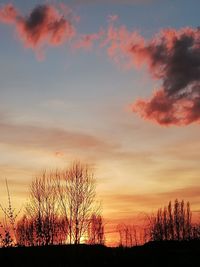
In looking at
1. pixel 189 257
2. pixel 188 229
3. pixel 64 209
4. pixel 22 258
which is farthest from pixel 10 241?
pixel 188 229

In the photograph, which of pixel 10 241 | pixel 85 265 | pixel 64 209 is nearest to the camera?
pixel 10 241

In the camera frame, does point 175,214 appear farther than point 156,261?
Yes

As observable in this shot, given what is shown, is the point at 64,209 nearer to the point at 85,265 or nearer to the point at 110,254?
the point at 110,254

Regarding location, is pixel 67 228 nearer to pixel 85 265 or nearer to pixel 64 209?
pixel 64 209

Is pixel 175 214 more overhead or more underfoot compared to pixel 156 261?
more overhead

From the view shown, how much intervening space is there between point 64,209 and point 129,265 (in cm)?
2558

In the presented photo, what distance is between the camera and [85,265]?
13.9m

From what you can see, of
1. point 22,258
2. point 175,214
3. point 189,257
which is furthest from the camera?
point 175,214

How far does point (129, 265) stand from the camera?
14.8m

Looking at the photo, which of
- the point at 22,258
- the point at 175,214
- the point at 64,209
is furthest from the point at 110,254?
the point at 175,214

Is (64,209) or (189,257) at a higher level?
(64,209)

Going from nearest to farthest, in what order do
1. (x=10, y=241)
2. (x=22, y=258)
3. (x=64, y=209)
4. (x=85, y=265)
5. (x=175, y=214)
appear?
1. (x=10, y=241)
2. (x=85, y=265)
3. (x=22, y=258)
4. (x=64, y=209)
5. (x=175, y=214)

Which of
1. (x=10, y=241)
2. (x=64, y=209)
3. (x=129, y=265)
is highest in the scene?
(x=64, y=209)

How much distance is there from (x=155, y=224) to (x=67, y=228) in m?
38.9
